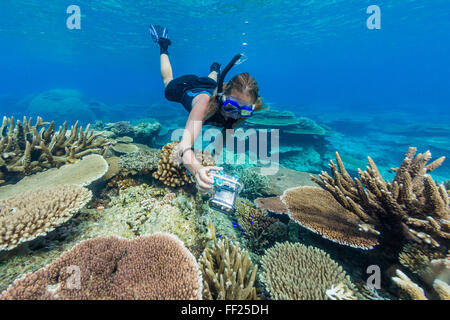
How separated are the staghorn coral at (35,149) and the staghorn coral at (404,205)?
21.1ft

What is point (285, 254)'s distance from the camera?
9.15 feet

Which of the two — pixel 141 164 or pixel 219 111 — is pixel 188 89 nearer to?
pixel 219 111

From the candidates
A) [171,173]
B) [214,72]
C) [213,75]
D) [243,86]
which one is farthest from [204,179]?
[214,72]

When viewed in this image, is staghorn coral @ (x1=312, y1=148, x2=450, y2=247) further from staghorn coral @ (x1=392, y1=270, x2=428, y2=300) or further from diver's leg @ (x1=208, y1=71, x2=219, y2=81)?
diver's leg @ (x1=208, y1=71, x2=219, y2=81)

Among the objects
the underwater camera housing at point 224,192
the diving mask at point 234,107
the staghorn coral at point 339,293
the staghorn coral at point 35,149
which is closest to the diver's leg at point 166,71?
the staghorn coral at point 35,149

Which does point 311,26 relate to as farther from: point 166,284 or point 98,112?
point 166,284

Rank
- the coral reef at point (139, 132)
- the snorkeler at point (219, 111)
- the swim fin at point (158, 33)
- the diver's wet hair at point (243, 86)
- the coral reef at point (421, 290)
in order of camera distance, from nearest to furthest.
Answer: the coral reef at point (421, 290) < the snorkeler at point (219, 111) < the diver's wet hair at point (243, 86) < the swim fin at point (158, 33) < the coral reef at point (139, 132)

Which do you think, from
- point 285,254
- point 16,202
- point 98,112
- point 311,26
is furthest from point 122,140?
point 311,26

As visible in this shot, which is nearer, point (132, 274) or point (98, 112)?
point (132, 274)

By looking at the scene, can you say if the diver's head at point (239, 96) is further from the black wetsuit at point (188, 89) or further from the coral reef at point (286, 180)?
the coral reef at point (286, 180)

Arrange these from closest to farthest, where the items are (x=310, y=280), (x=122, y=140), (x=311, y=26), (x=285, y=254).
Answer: (x=310, y=280) < (x=285, y=254) < (x=122, y=140) < (x=311, y=26)

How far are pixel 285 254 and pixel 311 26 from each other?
42419mm

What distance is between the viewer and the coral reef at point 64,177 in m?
3.73

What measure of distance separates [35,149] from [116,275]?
15.9ft
